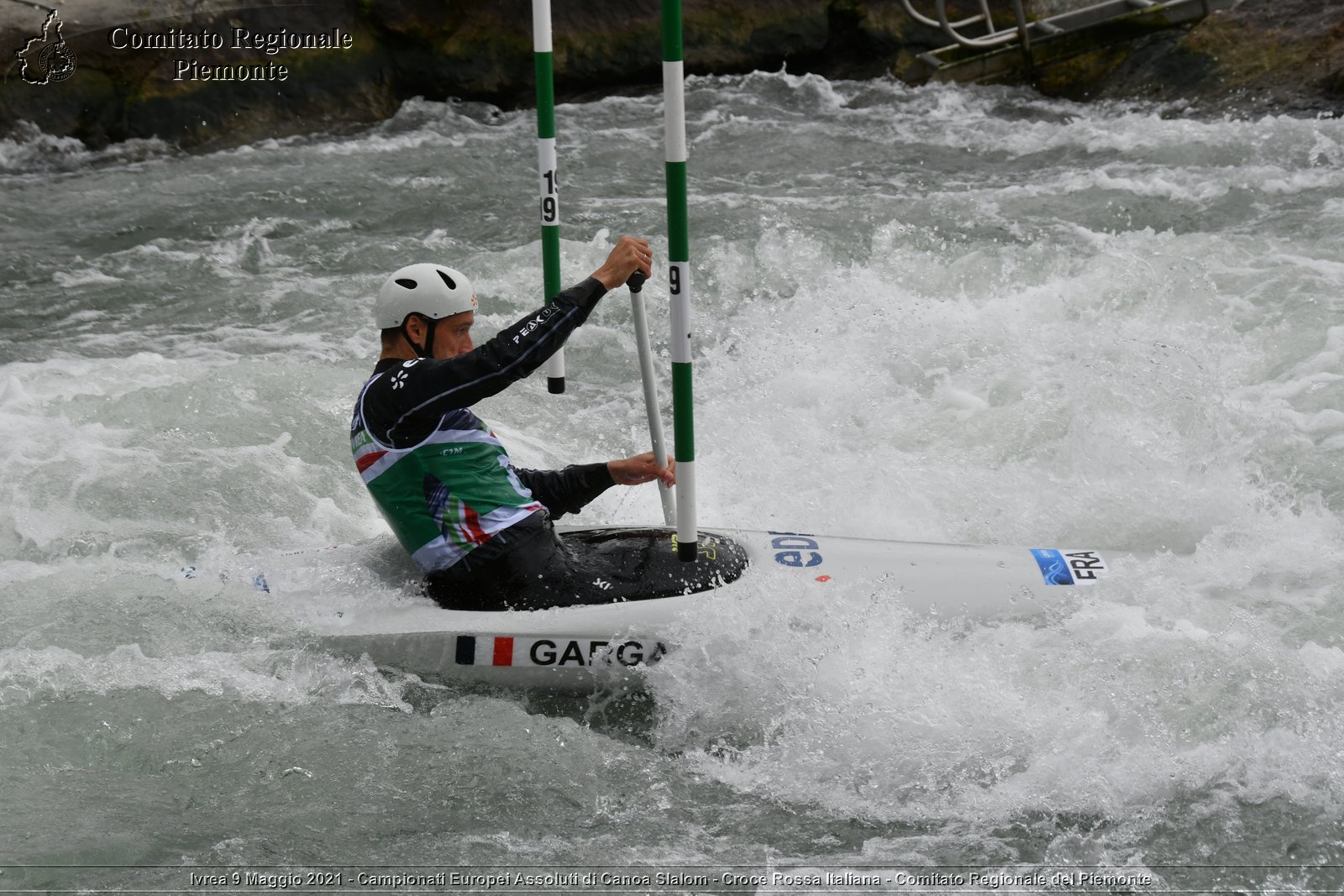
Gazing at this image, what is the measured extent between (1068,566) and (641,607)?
1380 mm

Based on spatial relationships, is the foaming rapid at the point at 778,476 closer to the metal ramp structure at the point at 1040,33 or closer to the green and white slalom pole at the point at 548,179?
the metal ramp structure at the point at 1040,33

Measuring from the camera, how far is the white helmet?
154 inches

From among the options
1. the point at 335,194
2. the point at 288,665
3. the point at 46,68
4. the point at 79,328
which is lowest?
the point at 288,665

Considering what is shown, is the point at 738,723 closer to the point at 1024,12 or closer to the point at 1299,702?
the point at 1299,702

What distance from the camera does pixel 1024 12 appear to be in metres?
11.5

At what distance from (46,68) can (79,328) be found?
3881 millimetres

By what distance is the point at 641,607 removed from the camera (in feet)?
13.4

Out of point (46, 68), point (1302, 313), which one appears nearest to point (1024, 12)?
point (1302, 313)

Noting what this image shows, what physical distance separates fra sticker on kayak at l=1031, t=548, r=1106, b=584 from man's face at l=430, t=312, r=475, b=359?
192 centimetres

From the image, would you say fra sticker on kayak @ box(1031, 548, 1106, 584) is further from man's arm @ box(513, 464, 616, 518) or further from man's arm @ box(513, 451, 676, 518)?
man's arm @ box(513, 464, 616, 518)

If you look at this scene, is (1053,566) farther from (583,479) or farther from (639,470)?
(583,479)

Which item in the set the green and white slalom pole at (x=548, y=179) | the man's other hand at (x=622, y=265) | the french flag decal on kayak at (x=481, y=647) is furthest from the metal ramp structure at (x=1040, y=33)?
the french flag decal on kayak at (x=481, y=647)

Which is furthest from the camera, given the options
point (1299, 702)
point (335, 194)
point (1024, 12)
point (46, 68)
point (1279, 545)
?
point (1024, 12)

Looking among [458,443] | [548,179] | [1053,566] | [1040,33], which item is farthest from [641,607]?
[1040,33]
